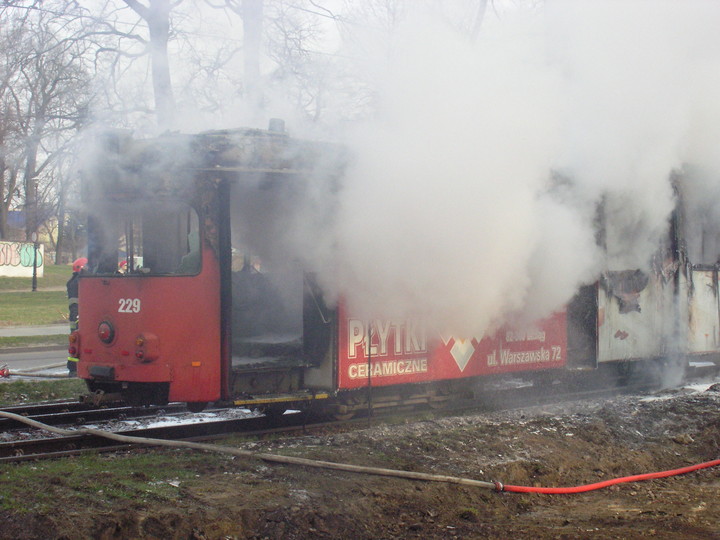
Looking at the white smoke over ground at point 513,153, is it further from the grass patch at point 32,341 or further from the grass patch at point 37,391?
the grass patch at point 32,341

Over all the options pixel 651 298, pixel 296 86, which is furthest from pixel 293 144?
pixel 651 298

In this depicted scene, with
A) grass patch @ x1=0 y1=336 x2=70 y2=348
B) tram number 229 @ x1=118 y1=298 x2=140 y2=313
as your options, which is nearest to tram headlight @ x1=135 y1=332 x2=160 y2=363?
tram number 229 @ x1=118 y1=298 x2=140 y2=313

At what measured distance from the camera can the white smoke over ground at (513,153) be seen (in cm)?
703

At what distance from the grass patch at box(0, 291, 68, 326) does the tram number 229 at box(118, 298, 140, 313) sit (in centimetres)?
1629

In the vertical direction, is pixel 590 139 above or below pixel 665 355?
above

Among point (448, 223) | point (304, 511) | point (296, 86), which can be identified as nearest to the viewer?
point (304, 511)

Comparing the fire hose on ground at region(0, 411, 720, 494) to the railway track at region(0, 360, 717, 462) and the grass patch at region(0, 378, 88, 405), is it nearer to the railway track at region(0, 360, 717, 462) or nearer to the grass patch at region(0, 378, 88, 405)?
the railway track at region(0, 360, 717, 462)

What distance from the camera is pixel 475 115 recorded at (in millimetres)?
7184

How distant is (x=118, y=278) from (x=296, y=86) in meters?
3.81

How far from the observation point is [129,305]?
6785 mm

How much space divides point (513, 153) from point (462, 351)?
217 centimetres

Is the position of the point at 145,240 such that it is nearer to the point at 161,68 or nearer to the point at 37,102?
the point at 37,102

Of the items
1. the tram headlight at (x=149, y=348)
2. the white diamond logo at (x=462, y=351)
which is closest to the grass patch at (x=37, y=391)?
the tram headlight at (x=149, y=348)

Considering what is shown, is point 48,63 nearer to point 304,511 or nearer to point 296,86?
point 296,86
